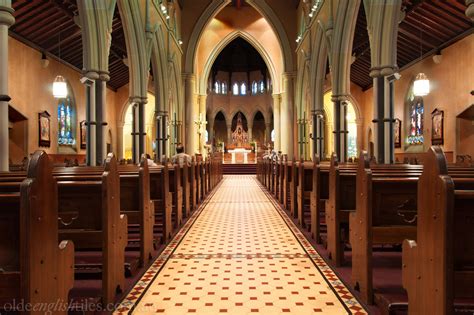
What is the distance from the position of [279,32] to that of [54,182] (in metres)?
20.3

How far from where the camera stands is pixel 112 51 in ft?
56.0

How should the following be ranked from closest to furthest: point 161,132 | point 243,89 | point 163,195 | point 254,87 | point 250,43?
point 163,195, point 161,132, point 250,43, point 254,87, point 243,89

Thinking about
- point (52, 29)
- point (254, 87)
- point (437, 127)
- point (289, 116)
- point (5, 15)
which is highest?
point (254, 87)

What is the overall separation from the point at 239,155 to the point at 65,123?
16.8m

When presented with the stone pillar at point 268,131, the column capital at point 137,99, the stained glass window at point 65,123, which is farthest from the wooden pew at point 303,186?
the stone pillar at point 268,131

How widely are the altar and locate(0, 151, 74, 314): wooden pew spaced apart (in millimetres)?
28643

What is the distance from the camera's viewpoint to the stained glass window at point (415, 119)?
15.8 metres

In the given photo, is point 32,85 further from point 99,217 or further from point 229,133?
point 229,133

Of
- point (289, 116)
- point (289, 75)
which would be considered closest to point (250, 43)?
point (289, 75)

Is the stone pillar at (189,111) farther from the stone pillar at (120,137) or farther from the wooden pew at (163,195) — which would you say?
the wooden pew at (163,195)

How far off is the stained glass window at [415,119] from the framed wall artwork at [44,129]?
1415cm

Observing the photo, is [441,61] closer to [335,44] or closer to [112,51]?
[335,44]

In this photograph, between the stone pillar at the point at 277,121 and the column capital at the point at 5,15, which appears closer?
the column capital at the point at 5,15

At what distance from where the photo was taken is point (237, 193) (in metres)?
12.9
